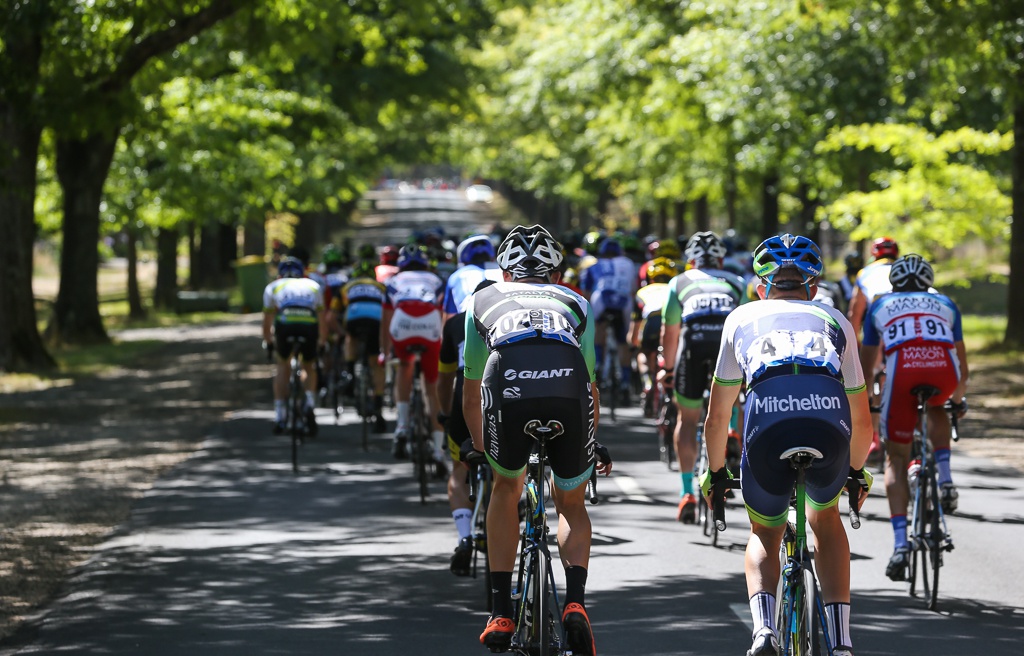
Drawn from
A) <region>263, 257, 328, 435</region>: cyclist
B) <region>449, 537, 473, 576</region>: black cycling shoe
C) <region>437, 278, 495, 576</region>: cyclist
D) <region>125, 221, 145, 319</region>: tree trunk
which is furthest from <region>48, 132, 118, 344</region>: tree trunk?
<region>449, 537, 473, 576</region>: black cycling shoe

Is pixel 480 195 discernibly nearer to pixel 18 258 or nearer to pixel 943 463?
pixel 18 258

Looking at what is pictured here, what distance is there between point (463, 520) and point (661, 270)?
645 cm

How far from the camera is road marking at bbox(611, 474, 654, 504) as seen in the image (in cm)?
1229

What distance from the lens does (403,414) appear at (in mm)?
13430

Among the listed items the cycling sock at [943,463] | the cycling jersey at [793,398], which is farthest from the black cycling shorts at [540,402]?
the cycling sock at [943,463]

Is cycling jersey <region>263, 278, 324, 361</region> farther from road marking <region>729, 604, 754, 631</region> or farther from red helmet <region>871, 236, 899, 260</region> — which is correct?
road marking <region>729, 604, 754, 631</region>

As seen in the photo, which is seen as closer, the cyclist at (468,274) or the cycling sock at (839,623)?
the cycling sock at (839,623)

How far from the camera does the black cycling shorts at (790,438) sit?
18.9 feet

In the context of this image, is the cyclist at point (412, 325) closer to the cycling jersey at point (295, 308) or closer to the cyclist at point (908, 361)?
the cycling jersey at point (295, 308)

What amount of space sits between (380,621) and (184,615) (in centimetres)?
106

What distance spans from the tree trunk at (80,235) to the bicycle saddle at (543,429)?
2144 centimetres

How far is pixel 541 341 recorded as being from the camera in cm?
626

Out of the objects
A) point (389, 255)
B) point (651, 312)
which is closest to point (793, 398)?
point (651, 312)

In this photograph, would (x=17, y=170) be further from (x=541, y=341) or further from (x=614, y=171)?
(x=614, y=171)
